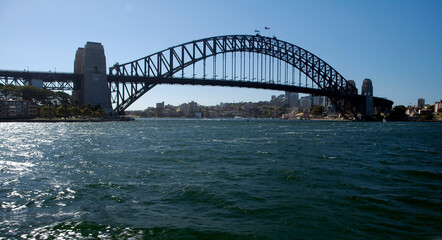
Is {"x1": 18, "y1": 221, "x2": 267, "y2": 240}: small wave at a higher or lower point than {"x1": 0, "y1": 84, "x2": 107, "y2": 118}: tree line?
lower

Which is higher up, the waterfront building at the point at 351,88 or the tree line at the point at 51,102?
the waterfront building at the point at 351,88

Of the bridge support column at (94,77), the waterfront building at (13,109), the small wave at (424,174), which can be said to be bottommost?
the small wave at (424,174)

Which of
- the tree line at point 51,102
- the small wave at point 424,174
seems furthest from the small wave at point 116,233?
the tree line at point 51,102

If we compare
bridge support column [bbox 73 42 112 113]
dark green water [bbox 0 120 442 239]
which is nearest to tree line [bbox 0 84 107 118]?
bridge support column [bbox 73 42 112 113]

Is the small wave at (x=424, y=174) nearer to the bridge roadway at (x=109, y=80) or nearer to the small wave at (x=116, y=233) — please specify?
the small wave at (x=116, y=233)

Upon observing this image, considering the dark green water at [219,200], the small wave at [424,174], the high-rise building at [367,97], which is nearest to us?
the dark green water at [219,200]

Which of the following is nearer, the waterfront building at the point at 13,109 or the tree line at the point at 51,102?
the tree line at the point at 51,102

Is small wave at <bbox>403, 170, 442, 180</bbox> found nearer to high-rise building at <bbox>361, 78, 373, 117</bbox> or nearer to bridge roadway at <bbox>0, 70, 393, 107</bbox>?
bridge roadway at <bbox>0, 70, 393, 107</bbox>

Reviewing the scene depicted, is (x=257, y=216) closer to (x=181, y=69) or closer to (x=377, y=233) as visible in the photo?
(x=377, y=233)

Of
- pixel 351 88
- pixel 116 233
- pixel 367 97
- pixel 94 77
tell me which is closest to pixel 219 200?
pixel 116 233
